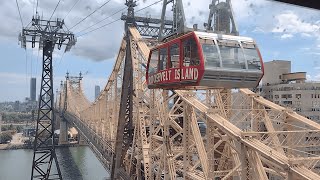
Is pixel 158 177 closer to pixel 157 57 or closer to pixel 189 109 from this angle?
pixel 189 109

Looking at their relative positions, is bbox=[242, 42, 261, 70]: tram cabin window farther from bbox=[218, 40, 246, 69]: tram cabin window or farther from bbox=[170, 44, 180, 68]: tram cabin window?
bbox=[170, 44, 180, 68]: tram cabin window

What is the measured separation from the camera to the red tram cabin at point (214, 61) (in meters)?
13.9

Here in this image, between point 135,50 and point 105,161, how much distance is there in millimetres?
14638

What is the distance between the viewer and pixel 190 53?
1464cm

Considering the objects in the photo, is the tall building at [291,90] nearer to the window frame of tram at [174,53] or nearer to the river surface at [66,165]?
the river surface at [66,165]

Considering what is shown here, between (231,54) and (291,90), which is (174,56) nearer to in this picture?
(231,54)

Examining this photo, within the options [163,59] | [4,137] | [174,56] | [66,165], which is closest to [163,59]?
[163,59]

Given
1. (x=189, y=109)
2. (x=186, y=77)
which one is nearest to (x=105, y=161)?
(x=189, y=109)

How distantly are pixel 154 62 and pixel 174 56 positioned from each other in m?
2.97

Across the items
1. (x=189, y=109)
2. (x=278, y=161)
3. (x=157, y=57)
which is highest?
(x=157, y=57)

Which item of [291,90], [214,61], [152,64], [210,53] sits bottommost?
[291,90]

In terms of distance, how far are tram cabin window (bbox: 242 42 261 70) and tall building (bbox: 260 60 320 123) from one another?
4552 centimetres

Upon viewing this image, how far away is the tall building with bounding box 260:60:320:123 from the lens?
61.7 meters

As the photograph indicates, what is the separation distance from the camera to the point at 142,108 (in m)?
26.9
